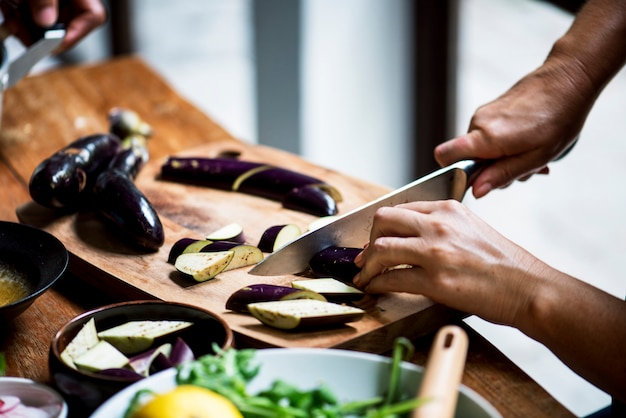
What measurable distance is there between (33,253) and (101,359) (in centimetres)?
40

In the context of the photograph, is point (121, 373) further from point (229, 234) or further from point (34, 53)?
point (34, 53)

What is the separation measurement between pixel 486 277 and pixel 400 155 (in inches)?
111

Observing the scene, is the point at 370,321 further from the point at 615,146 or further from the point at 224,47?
the point at 224,47

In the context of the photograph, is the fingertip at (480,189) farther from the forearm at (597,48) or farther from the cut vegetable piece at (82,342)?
the cut vegetable piece at (82,342)

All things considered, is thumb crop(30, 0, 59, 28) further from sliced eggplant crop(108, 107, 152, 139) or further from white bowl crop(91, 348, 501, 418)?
white bowl crop(91, 348, 501, 418)

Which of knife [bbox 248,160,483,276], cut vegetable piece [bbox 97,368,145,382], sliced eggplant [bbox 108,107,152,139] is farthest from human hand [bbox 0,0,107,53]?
cut vegetable piece [bbox 97,368,145,382]

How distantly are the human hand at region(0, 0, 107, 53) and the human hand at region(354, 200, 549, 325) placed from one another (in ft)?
3.93

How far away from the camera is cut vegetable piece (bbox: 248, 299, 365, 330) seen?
138cm

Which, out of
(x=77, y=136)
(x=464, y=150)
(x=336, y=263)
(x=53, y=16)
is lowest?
(x=77, y=136)

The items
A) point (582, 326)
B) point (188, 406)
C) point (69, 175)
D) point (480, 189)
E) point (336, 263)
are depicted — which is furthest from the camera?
point (69, 175)

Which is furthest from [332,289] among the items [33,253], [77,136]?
[77,136]

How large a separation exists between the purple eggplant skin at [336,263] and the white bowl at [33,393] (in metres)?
0.55

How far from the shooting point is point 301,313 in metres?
1.38

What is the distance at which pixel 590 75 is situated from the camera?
5.85 ft
